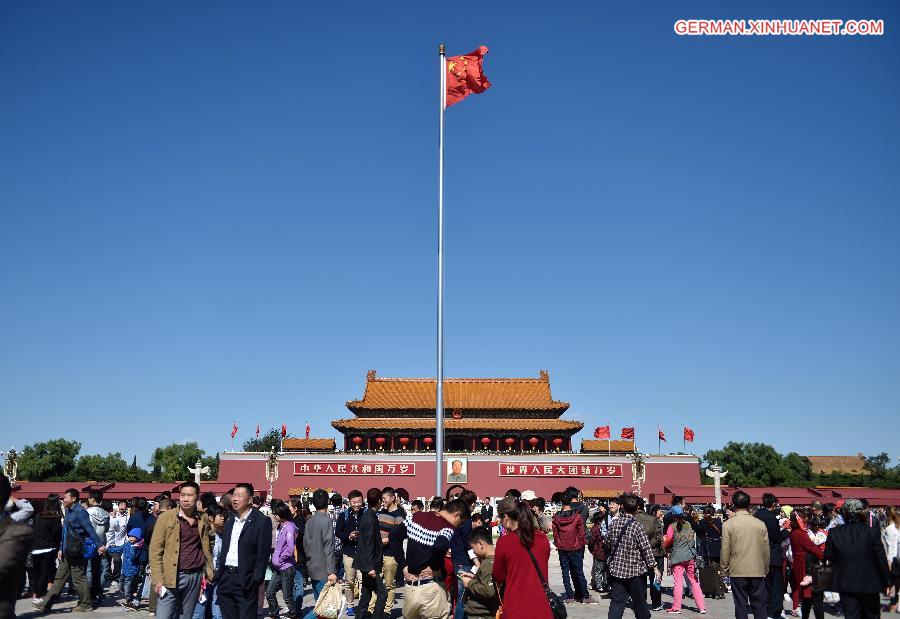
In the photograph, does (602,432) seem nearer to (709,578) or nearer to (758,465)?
(758,465)

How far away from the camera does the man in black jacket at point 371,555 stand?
8039 mm

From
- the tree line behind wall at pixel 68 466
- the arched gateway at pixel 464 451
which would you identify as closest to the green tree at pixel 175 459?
the tree line behind wall at pixel 68 466

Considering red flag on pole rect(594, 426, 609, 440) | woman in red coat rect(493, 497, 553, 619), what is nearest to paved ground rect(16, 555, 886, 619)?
woman in red coat rect(493, 497, 553, 619)

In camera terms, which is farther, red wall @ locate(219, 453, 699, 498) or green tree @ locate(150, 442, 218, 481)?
green tree @ locate(150, 442, 218, 481)

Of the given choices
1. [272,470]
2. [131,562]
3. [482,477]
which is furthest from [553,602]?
[272,470]

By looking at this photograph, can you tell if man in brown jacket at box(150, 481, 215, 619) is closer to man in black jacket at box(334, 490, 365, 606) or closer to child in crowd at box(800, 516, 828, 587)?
man in black jacket at box(334, 490, 365, 606)

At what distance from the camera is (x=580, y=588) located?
39.3ft

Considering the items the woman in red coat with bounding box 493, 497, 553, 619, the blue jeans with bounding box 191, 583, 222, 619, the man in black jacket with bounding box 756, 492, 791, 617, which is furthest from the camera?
the man in black jacket with bounding box 756, 492, 791, 617

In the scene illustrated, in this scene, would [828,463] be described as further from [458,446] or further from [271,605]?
[271,605]

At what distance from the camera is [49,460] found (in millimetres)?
50625

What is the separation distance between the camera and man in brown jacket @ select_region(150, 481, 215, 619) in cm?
704

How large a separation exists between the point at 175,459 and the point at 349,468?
2258cm

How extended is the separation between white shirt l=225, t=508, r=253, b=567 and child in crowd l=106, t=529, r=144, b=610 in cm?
462

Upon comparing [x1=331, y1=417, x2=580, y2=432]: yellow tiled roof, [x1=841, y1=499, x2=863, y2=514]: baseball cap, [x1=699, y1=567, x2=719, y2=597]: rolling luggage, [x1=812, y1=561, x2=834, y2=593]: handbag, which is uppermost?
[x1=331, y1=417, x2=580, y2=432]: yellow tiled roof
